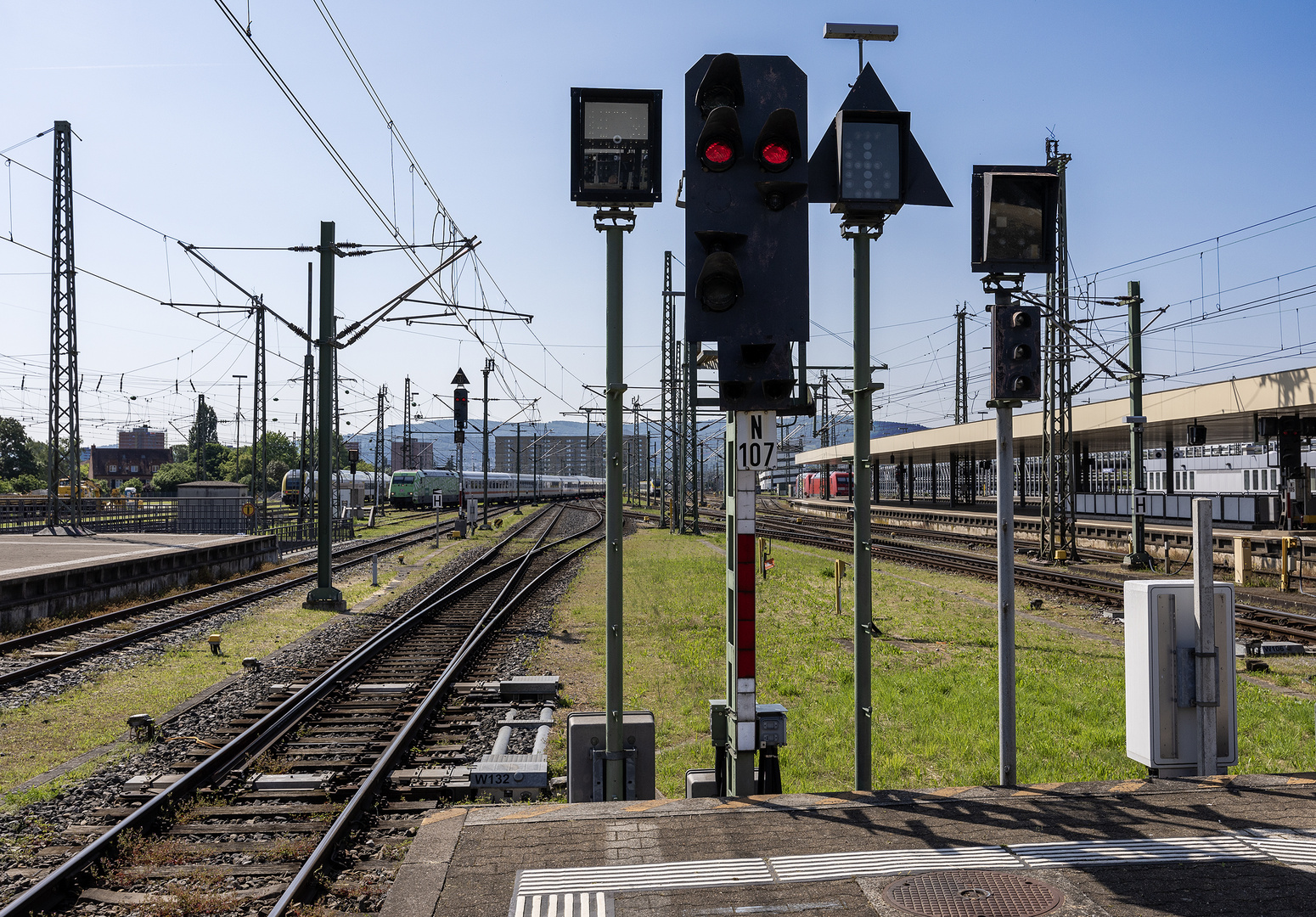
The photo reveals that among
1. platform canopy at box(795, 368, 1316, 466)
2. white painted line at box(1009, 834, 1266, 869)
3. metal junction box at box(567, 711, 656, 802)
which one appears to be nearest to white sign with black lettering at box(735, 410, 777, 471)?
metal junction box at box(567, 711, 656, 802)

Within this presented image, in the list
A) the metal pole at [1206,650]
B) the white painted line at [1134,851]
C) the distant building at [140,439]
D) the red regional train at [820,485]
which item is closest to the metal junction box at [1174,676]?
Result: the metal pole at [1206,650]

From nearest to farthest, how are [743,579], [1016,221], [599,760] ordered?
1. [743,579]
2. [1016,221]
3. [599,760]

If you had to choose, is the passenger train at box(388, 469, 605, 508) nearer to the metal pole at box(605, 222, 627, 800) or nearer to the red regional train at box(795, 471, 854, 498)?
the red regional train at box(795, 471, 854, 498)

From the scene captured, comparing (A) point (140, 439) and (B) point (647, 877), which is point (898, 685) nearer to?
(B) point (647, 877)

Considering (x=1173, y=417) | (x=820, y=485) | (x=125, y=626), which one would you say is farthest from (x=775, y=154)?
(x=820, y=485)

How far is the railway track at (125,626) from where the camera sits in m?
13.1

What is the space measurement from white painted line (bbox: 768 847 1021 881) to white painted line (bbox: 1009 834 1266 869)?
0.17 meters

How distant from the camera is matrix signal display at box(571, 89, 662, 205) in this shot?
6402 mm

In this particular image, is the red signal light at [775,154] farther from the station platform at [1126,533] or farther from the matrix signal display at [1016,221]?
the station platform at [1126,533]

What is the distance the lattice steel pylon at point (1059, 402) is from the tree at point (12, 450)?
92.5 meters

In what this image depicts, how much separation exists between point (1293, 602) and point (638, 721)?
19.3 metres

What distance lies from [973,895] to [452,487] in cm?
7395

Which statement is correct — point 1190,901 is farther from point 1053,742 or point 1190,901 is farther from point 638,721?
Result: point 1053,742

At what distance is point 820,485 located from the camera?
87625 mm
